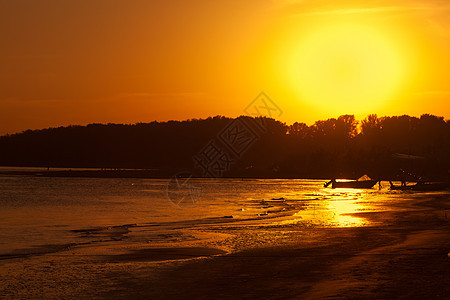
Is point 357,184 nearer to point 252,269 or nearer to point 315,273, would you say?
point 252,269

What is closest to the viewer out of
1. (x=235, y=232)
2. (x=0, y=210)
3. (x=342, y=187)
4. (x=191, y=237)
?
(x=191, y=237)

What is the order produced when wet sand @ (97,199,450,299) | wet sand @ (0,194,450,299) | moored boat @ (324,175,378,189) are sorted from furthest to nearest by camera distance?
moored boat @ (324,175,378,189), wet sand @ (0,194,450,299), wet sand @ (97,199,450,299)

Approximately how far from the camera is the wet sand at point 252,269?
16719 mm

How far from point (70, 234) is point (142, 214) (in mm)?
17427

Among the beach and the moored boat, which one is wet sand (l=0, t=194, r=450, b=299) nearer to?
the beach

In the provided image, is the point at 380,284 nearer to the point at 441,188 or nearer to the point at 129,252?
the point at 129,252

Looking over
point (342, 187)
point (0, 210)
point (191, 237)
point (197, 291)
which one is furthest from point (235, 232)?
point (342, 187)

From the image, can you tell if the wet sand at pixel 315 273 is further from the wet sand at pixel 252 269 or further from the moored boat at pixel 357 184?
the moored boat at pixel 357 184

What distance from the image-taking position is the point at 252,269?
20.5 m

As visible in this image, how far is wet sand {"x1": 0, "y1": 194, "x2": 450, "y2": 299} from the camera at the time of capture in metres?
16.7

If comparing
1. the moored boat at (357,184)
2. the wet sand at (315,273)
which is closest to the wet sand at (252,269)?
the wet sand at (315,273)

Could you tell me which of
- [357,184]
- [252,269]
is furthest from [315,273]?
[357,184]

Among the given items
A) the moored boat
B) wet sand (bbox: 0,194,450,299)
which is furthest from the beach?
the moored boat

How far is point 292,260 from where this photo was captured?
73.7ft
